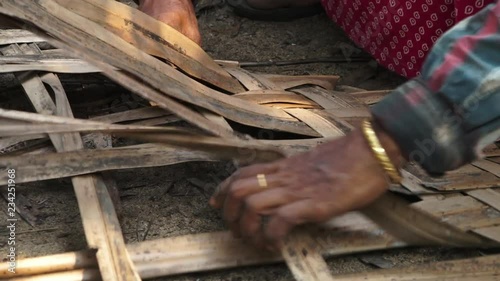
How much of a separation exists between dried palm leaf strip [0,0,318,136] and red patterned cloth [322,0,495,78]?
1.37 ft

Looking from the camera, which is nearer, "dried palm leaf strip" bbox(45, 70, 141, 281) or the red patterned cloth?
"dried palm leaf strip" bbox(45, 70, 141, 281)

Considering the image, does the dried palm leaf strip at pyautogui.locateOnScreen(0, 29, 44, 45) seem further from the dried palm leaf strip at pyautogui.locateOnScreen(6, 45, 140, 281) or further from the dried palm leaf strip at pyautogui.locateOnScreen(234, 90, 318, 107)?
the dried palm leaf strip at pyautogui.locateOnScreen(234, 90, 318, 107)

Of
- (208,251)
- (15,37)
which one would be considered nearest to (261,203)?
(208,251)

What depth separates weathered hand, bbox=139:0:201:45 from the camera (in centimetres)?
163

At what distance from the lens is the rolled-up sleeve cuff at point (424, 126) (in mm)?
882

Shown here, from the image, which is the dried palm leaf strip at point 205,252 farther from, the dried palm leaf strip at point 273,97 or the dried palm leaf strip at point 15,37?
the dried palm leaf strip at point 15,37

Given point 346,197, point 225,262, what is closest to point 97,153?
point 225,262

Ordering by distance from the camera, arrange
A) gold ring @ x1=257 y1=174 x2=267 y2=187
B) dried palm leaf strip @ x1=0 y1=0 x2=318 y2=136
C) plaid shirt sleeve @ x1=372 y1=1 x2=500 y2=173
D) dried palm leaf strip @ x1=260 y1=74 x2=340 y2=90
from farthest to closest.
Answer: dried palm leaf strip @ x1=260 y1=74 x2=340 y2=90 → dried palm leaf strip @ x1=0 y1=0 x2=318 y2=136 → gold ring @ x1=257 y1=174 x2=267 y2=187 → plaid shirt sleeve @ x1=372 y1=1 x2=500 y2=173

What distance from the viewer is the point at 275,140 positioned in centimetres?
124

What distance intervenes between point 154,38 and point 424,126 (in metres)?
0.65

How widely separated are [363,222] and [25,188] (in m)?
0.54

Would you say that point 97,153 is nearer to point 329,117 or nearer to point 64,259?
point 64,259

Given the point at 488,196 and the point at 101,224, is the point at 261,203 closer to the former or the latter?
the point at 101,224

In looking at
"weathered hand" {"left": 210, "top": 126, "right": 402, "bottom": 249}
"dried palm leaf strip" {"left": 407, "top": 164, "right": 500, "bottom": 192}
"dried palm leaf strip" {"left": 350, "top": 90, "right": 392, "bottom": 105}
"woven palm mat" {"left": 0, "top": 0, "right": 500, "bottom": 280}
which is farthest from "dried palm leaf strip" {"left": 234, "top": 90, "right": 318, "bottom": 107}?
"weathered hand" {"left": 210, "top": 126, "right": 402, "bottom": 249}
